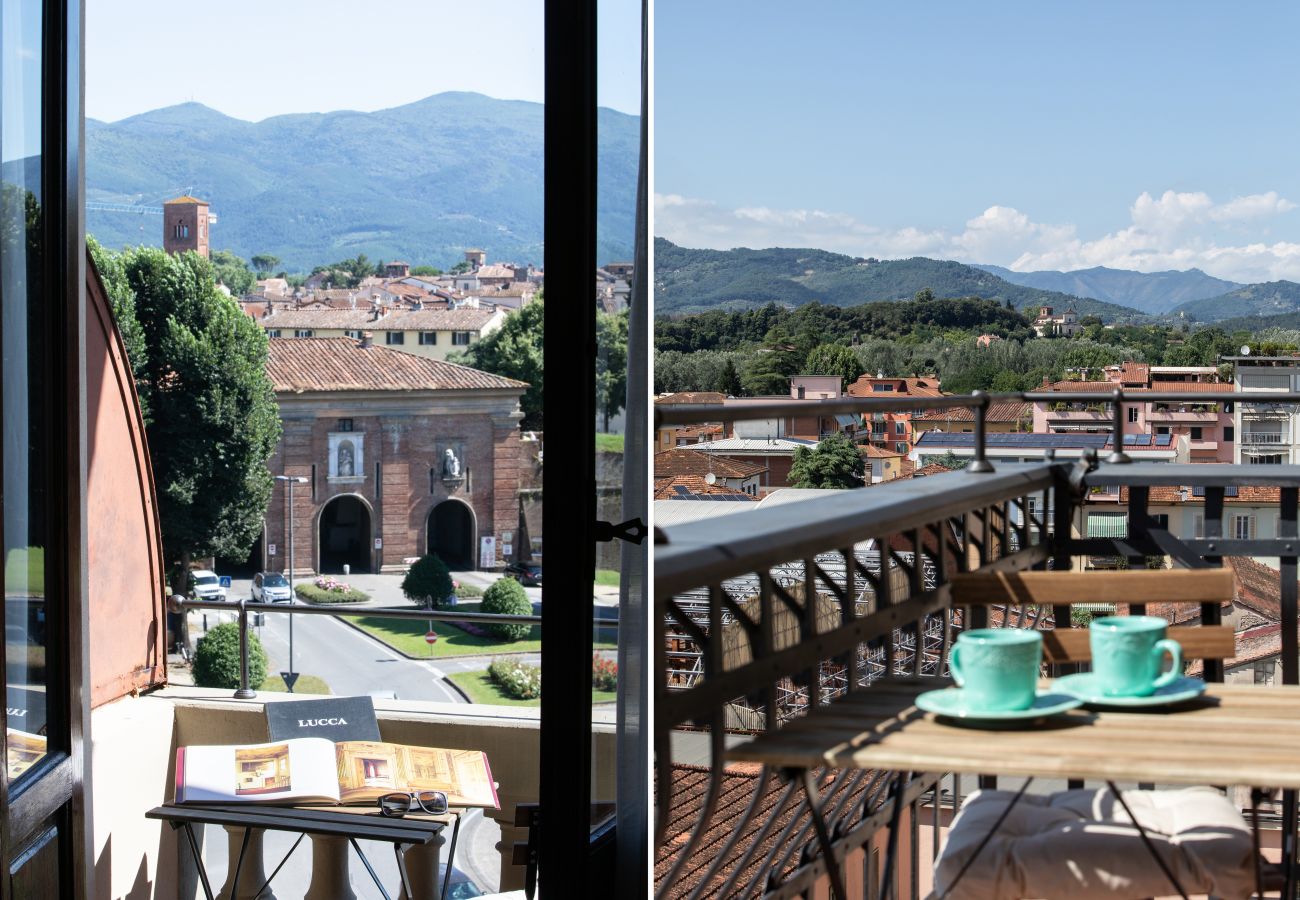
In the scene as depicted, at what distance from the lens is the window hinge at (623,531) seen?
0.82 m

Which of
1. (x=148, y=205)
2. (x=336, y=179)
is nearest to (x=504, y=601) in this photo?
(x=336, y=179)

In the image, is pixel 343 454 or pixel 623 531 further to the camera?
pixel 343 454

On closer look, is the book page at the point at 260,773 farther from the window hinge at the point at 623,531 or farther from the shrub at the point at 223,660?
the window hinge at the point at 623,531

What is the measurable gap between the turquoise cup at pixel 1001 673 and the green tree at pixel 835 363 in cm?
181

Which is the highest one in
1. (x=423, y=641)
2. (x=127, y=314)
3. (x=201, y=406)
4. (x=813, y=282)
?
(x=127, y=314)

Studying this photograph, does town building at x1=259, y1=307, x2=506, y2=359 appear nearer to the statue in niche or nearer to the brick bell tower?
the statue in niche

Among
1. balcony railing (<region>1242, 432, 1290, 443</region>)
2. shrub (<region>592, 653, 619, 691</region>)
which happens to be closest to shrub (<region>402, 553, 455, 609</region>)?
balcony railing (<region>1242, 432, 1290, 443</region>)

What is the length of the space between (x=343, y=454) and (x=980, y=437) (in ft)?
22.6

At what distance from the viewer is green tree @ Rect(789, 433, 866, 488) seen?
1412mm

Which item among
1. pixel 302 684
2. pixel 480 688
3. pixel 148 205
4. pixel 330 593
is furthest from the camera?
pixel 480 688

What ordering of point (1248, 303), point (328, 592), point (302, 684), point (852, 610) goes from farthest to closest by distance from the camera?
point (302, 684) → point (328, 592) → point (1248, 303) → point (852, 610)

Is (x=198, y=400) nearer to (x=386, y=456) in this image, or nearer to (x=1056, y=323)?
(x=386, y=456)

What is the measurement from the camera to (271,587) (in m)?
6.86

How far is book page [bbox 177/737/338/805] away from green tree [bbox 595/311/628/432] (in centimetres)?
→ 98
